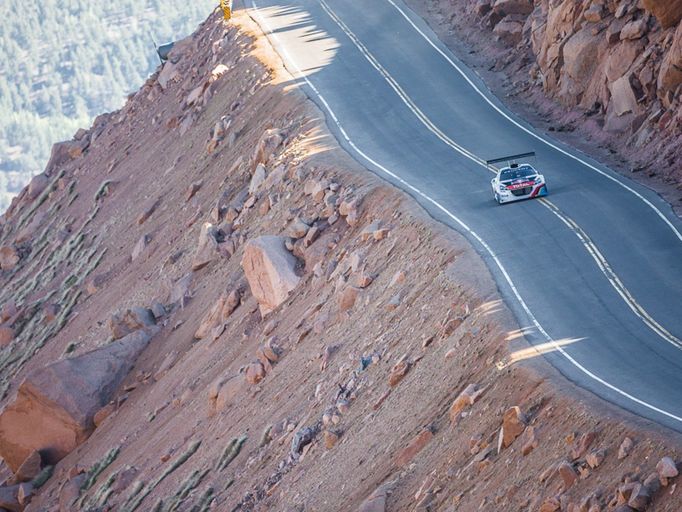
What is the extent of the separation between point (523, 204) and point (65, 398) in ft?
55.8

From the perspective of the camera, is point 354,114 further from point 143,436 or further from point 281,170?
point 143,436

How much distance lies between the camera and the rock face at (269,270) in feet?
129

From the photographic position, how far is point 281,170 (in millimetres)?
45094

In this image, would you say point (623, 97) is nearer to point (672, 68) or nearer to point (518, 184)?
point (672, 68)

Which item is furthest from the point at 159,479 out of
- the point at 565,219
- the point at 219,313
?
the point at 565,219

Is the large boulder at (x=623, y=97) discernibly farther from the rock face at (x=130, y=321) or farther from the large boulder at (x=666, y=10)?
the rock face at (x=130, y=321)

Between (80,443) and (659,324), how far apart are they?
23.1 meters

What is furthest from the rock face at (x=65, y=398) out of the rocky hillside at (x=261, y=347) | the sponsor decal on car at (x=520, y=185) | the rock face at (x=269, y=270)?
the sponsor decal on car at (x=520, y=185)

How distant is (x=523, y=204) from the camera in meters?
36.7

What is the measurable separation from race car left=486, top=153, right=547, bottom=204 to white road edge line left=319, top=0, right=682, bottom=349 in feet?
1.28

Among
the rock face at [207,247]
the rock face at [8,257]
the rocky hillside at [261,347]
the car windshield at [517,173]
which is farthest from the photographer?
the rock face at [8,257]

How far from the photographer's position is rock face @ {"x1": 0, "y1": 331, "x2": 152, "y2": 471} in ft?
147

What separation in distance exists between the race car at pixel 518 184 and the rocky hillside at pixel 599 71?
372cm

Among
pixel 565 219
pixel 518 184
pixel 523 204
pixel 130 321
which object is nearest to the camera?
pixel 565 219
